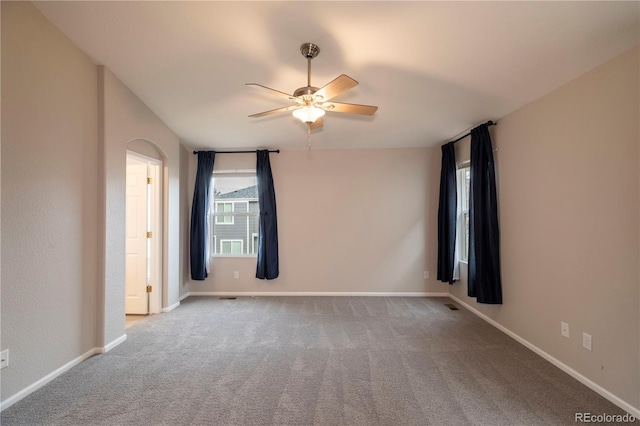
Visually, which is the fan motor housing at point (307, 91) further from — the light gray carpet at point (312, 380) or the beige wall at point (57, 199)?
the light gray carpet at point (312, 380)

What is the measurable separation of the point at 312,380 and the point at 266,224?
2.67 metres

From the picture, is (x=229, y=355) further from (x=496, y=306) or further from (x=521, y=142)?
(x=521, y=142)

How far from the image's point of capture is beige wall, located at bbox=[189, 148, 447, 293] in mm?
4570

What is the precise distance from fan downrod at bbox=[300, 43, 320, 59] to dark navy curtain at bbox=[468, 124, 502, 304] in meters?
2.23

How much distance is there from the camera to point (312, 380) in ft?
7.13

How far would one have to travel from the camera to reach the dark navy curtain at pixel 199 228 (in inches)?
175

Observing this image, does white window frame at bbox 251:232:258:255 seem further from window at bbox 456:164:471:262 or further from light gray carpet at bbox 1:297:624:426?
window at bbox 456:164:471:262

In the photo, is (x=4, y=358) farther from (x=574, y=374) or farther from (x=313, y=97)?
(x=574, y=374)

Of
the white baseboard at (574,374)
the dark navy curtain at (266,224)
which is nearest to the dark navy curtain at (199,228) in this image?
the dark navy curtain at (266,224)

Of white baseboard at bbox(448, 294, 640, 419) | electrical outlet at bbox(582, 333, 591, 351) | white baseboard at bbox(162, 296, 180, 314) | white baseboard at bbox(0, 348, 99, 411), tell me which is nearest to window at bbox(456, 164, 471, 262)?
white baseboard at bbox(448, 294, 640, 419)

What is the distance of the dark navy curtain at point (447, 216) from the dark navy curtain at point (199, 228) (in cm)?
373

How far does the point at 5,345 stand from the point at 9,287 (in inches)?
14.9

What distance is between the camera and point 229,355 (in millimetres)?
2574

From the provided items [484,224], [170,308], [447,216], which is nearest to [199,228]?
[170,308]
